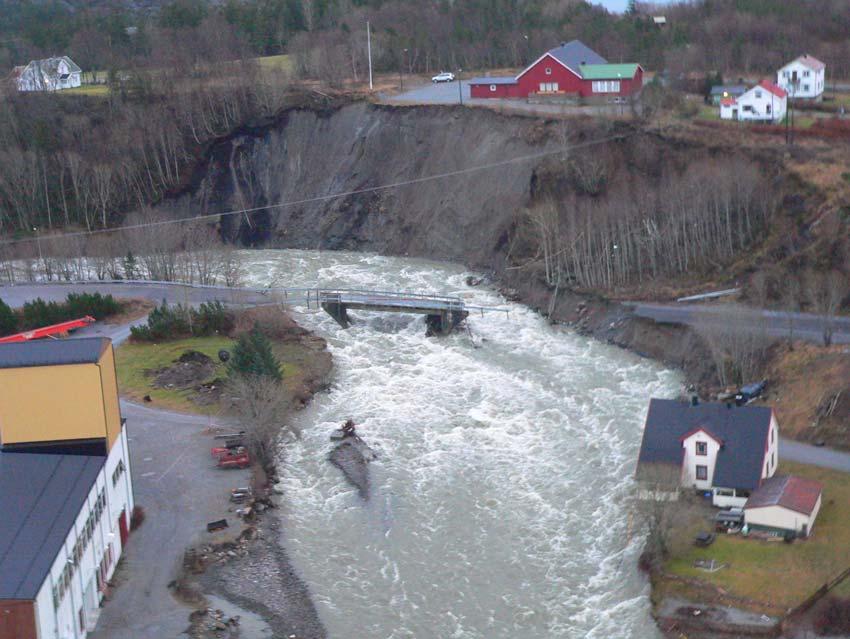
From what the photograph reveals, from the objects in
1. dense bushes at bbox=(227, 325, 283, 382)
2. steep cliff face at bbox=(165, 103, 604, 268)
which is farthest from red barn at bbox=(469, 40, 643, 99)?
dense bushes at bbox=(227, 325, 283, 382)

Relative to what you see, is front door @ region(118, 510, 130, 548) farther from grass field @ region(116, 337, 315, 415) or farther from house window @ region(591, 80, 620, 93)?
house window @ region(591, 80, 620, 93)

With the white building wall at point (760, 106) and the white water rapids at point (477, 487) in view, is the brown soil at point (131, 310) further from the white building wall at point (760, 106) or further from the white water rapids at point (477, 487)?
the white building wall at point (760, 106)

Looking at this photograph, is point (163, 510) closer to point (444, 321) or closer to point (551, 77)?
point (444, 321)

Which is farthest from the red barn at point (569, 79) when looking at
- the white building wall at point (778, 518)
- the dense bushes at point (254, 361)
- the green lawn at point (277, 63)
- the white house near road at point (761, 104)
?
the white building wall at point (778, 518)

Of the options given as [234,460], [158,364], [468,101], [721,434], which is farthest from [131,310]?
[721,434]

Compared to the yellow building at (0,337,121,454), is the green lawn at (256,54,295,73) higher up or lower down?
higher up

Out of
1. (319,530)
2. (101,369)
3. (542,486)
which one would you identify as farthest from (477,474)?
(101,369)
